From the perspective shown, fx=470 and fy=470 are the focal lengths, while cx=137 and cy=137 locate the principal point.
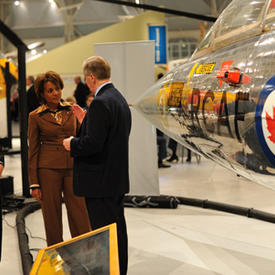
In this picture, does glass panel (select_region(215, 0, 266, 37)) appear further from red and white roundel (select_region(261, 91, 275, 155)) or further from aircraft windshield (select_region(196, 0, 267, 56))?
red and white roundel (select_region(261, 91, 275, 155))

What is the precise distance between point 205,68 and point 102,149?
909 mm

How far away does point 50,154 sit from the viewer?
3.61m

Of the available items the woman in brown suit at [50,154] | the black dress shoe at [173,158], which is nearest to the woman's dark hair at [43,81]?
the woman in brown suit at [50,154]

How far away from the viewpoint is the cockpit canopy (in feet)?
6.65

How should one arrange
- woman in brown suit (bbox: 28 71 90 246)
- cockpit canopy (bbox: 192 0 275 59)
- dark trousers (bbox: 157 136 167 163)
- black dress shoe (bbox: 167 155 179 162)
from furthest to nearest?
black dress shoe (bbox: 167 155 179 162), dark trousers (bbox: 157 136 167 163), woman in brown suit (bbox: 28 71 90 246), cockpit canopy (bbox: 192 0 275 59)

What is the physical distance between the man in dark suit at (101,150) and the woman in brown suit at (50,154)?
70 cm

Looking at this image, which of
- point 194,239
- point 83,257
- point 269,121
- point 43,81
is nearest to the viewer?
point 269,121

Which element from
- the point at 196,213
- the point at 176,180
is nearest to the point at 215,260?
the point at 196,213

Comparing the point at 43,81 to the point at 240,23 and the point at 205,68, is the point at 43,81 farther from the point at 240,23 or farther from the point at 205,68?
the point at 240,23

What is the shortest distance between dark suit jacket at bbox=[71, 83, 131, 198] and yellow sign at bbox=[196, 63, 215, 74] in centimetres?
72

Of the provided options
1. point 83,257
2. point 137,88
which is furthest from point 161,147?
point 83,257

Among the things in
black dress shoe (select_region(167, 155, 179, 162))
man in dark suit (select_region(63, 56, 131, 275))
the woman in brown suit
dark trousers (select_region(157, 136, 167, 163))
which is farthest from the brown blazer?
black dress shoe (select_region(167, 155, 179, 162))

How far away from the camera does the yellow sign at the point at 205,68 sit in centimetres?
220

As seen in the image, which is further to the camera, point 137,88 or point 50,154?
point 137,88
